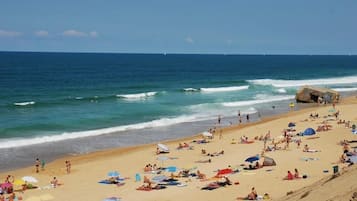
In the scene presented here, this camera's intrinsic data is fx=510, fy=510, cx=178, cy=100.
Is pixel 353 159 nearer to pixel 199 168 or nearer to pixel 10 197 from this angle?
pixel 199 168

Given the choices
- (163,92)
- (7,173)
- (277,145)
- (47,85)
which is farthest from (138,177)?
(47,85)

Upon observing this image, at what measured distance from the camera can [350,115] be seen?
39.8 m

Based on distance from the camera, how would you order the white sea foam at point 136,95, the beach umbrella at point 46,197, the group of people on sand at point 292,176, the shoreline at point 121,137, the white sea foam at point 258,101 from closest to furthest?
1. the beach umbrella at point 46,197
2. the group of people on sand at point 292,176
3. the shoreline at point 121,137
4. the white sea foam at point 258,101
5. the white sea foam at point 136,95

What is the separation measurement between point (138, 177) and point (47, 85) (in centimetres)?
5733

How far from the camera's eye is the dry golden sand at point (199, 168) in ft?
66.1

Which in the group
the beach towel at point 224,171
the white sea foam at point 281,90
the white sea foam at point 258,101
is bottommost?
the beach towel at point 224,171

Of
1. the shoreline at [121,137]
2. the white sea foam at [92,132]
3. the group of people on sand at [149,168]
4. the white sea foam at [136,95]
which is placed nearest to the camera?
the group of people on sand at [149,168]

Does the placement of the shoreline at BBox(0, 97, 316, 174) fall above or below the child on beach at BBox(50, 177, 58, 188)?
above

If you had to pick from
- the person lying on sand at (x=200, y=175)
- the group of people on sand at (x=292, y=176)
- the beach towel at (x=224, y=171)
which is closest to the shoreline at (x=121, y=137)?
the person lying on sand at (x=200, y=175)

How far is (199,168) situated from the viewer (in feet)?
82.6

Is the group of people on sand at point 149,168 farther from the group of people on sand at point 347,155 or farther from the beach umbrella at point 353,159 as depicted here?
the beach umbrella at point 353,159

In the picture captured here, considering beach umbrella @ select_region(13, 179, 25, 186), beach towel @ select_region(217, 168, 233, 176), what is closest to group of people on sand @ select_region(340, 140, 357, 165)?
beach towel @ select_region(217, 168, 233, 176)

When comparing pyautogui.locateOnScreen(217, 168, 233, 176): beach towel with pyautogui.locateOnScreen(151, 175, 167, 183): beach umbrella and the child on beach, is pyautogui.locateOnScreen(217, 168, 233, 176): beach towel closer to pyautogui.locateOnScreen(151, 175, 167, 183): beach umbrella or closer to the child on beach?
pyautogui.locateOnScreen(151, 175, 167, 183): beach umbrella

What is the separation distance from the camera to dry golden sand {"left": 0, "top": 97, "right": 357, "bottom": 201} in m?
20.2
